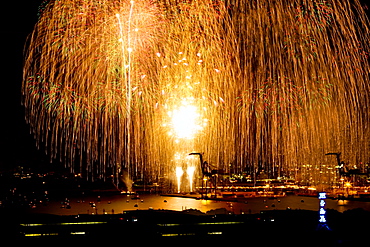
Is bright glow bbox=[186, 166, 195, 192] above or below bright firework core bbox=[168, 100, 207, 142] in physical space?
below

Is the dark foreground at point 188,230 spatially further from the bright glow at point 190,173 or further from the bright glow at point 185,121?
the bright glow at point 190,173

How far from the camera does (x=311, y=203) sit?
24375 millimetres

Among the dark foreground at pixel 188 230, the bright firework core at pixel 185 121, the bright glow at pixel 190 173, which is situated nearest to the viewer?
the dark foreground at pixel 188 230

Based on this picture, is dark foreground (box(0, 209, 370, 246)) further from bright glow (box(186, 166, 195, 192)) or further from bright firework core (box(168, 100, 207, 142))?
bright glow (box(186, 166, 195, 192))

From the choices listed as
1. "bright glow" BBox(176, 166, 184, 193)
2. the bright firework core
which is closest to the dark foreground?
the bright firework core

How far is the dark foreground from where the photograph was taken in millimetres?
12430

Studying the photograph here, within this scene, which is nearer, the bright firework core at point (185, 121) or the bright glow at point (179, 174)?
the bright firework core at point (185, 121)

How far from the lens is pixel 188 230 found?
13.2 m

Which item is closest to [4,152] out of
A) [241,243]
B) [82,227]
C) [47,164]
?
[47,164]

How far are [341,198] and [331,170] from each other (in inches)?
1003

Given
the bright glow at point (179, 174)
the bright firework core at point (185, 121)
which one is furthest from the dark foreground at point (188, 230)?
the bright glow at point (179, 174)

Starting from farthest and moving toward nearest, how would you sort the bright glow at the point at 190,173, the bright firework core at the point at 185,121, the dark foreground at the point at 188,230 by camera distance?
the bright glow at the point at 190,173
the bright firework core at the point at 185,121
the dark foreground at the point at 188,230

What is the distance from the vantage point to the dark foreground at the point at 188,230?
40.8ft

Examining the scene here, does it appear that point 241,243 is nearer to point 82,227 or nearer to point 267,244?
Result: point 267,244
